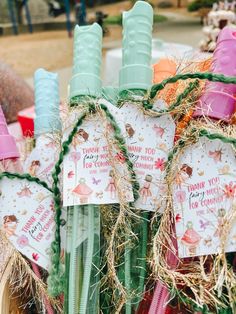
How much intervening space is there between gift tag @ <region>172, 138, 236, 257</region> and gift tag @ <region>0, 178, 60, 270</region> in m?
0.19

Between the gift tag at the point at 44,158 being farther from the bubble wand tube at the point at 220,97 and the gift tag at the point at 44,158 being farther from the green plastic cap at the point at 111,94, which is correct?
the bubble wand tube at the point at 220,97

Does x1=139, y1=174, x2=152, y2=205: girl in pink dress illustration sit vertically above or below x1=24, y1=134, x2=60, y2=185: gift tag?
below

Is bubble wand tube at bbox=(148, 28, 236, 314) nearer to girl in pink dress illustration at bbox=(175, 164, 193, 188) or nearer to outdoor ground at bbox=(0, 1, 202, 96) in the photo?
girl in pink dress illustration at bbox=(175, 164, 193, 188)

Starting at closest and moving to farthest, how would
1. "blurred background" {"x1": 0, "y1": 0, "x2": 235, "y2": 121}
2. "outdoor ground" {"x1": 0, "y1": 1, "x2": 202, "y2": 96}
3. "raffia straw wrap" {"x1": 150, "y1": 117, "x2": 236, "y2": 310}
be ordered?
"raffia straw wrap" {"x1": 150, "y1": 117, "x2": 236, "y2": 310}
"blurred background" {"x1": 0, "y1": 0, "x2": 235, "y2": 121}
"outdoor ground" {"x1": 0, "y1": 1, "x2": 202, "y2": 96}

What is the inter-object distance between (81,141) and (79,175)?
0.05 meters

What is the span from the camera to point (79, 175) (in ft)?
2.10

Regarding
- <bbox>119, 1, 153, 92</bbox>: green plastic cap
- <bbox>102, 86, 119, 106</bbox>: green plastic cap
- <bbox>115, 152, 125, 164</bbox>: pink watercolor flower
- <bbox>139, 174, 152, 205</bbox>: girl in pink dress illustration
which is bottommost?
<bbox>139, 174, 152, 205</bbox>: girl in pink dress illustration

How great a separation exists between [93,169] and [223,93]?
7.5 inches

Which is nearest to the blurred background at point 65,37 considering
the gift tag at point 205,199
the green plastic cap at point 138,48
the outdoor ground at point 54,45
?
the outdoor ground at point 54,45

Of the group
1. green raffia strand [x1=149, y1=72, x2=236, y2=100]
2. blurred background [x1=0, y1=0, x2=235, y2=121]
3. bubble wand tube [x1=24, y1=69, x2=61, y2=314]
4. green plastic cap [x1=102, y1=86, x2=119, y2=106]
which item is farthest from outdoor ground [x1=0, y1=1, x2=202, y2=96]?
green raffia strand [x1=149, y1=72, x2=236, y2=100]

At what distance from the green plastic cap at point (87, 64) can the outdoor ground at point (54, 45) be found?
332 cm

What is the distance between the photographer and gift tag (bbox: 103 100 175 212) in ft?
2.14

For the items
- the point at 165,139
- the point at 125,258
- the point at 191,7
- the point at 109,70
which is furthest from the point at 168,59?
the point at 191,7

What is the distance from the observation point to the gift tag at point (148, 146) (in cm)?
65
